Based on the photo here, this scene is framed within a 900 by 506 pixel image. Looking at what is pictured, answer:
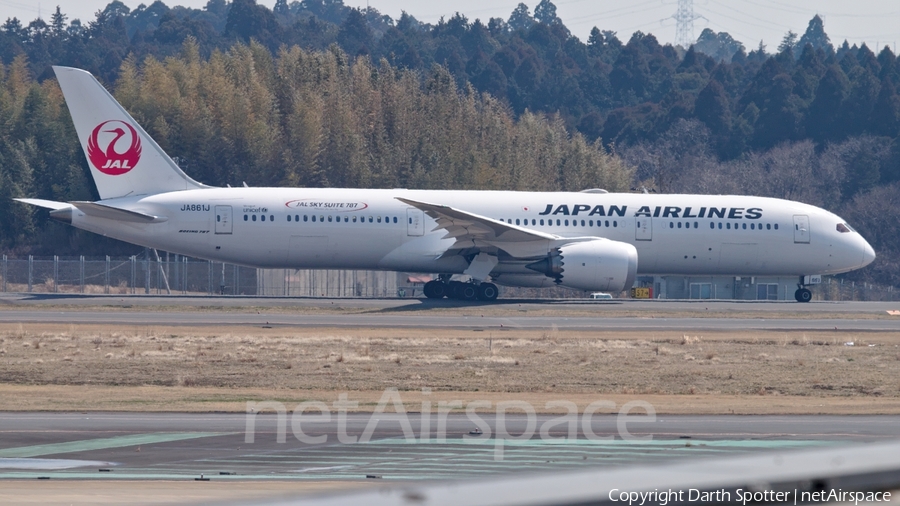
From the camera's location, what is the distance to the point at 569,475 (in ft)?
9.23

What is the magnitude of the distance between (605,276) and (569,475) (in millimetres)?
31002

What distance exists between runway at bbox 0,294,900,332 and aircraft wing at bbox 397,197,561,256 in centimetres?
185

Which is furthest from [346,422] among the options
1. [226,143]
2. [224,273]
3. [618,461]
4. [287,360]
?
[226,143]

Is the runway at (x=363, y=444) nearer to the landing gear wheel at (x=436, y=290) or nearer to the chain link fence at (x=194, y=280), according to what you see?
the landing gear wheel at (x=436, y=290)

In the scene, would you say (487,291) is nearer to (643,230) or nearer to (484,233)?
(484,233)

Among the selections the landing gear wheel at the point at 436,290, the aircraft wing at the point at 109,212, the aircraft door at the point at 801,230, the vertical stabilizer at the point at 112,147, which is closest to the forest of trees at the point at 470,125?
the vertical stabilizer at the point at 112,147

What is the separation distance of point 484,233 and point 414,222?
2502 mm

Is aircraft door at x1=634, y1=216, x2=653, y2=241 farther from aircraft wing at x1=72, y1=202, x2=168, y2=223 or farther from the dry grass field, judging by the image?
aircraft wing at x1=72, y1=202, x2=168, y2=223

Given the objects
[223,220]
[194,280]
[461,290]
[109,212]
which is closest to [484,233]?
[461,290]

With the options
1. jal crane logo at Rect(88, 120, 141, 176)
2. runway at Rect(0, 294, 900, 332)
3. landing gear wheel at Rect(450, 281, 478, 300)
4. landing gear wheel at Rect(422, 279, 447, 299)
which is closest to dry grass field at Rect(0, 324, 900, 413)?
runway at Rect(0, 294, 900, 332)

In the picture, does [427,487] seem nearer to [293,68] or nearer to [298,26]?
[293,68]

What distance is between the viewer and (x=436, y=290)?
3656 centimetres

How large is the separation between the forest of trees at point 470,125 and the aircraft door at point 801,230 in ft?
97.4

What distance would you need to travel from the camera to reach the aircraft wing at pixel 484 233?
33.2m
